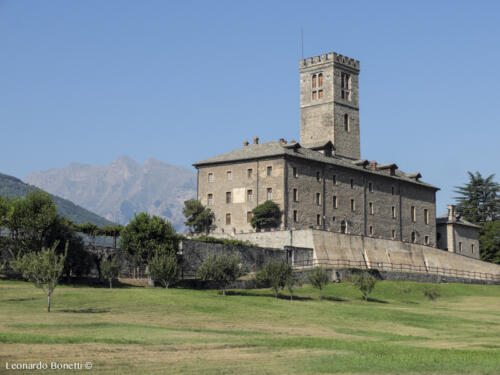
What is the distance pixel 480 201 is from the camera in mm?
109188

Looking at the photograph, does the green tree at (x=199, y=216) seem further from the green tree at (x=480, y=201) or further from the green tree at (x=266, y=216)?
the green tree at (x=480, y=201)

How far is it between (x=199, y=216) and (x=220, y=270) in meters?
28.8

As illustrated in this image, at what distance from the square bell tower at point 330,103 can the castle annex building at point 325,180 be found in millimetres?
117

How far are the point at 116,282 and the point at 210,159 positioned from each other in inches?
1232

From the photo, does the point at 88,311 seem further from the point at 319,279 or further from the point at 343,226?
the point at 343,226

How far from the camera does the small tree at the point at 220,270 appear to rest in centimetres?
5091

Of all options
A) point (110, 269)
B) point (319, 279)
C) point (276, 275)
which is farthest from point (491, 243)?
point (110, 269)

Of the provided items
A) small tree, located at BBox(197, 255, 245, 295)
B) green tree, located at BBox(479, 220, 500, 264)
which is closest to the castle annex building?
green tree, located at BBox(479, 220, 500, 264)

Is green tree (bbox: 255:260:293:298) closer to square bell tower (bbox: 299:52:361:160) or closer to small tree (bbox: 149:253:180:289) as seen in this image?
small tree (bbox: 149:253:180:289)

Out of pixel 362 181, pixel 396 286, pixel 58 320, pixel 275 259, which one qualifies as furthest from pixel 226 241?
pixel 58 320

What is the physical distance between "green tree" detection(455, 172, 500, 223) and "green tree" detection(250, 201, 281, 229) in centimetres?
4256

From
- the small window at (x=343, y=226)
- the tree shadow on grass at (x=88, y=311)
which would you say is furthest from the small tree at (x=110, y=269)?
the small window at (x=343, y=226)

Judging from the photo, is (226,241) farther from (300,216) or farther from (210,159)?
(210,159)

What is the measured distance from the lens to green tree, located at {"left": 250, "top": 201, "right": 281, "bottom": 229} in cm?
7462
